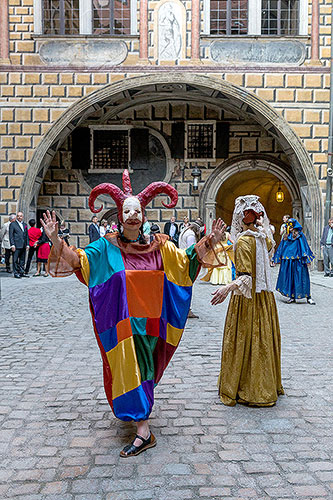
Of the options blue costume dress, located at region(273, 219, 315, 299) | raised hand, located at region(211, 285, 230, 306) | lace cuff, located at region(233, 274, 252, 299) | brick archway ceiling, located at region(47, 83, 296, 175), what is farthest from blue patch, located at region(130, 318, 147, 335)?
brick archway ceiling, located at region(47, 83, 296, 175)

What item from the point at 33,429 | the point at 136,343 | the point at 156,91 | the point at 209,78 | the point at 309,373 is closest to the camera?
the point at 136,343

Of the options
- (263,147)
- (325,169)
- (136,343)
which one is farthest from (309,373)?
(263,147)

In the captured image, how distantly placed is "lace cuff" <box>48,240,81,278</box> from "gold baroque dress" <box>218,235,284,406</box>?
1.33m

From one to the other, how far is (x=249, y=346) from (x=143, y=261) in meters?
1.20

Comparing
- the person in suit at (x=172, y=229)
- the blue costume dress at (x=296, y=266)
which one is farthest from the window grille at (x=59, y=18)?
the blue costume dress at (x=296, y=266)

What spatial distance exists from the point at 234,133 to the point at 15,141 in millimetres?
7374

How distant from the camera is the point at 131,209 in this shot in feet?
11.2

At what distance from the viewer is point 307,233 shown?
15523 mm

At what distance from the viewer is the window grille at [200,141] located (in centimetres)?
1753

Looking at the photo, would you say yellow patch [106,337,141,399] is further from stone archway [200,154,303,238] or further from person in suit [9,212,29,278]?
stone archway [200,154,303,238]

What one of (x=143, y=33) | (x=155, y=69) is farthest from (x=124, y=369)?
(x=143, y=33)

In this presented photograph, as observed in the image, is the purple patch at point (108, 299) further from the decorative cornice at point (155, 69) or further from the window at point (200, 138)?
the window at point (200, 138)

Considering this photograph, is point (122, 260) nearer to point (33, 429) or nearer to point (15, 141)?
point (33, 429)

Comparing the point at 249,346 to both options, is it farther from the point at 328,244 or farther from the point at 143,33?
the point at 143,33
